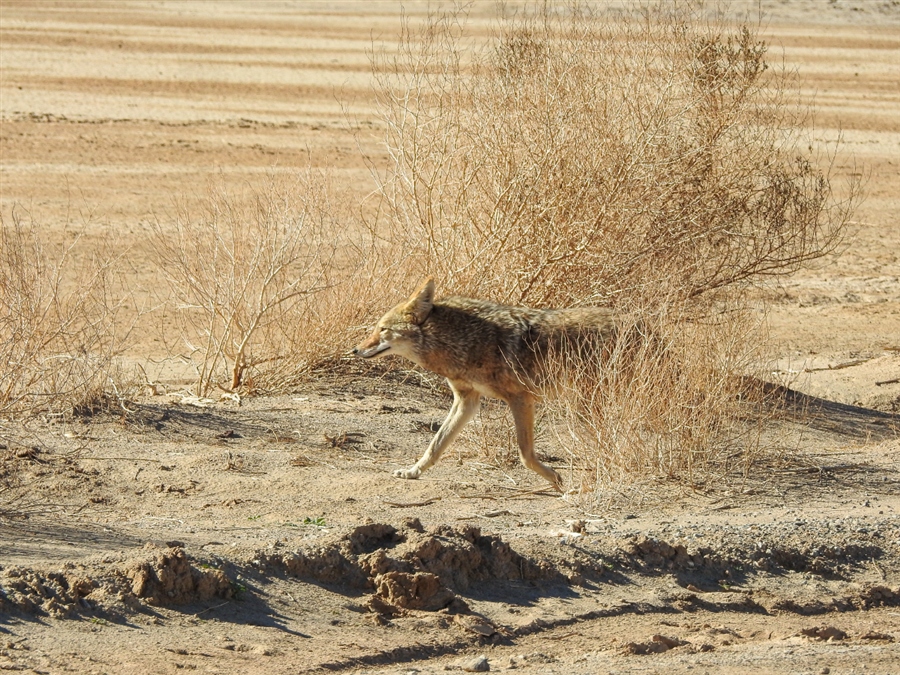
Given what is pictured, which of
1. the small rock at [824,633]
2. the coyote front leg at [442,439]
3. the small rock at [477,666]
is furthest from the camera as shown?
the coyote front leg at [442,439]

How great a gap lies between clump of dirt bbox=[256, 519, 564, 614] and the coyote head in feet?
6.45

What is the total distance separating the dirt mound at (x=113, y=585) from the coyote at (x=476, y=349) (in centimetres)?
268

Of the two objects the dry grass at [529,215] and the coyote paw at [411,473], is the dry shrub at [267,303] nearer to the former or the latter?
the dry grass at [529,215]

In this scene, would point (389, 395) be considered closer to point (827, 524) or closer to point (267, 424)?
point (267, 424)

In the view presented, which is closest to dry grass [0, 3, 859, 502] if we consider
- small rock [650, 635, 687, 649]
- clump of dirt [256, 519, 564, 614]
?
clump of dirt [256, 519, 564, 614]

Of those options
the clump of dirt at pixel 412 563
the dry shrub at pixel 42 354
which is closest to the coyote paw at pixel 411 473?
the clump of dirt at pixel 412 563

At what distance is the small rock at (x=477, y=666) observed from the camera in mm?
5152

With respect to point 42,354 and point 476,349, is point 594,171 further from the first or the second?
point 42,354

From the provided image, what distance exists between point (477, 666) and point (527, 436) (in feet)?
9.48

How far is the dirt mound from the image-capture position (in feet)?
17.3

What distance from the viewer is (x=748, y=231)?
11.6 m

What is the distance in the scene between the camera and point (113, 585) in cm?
543

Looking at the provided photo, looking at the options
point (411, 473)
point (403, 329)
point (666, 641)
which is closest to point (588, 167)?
point (403, 329)

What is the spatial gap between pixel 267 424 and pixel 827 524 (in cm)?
406
